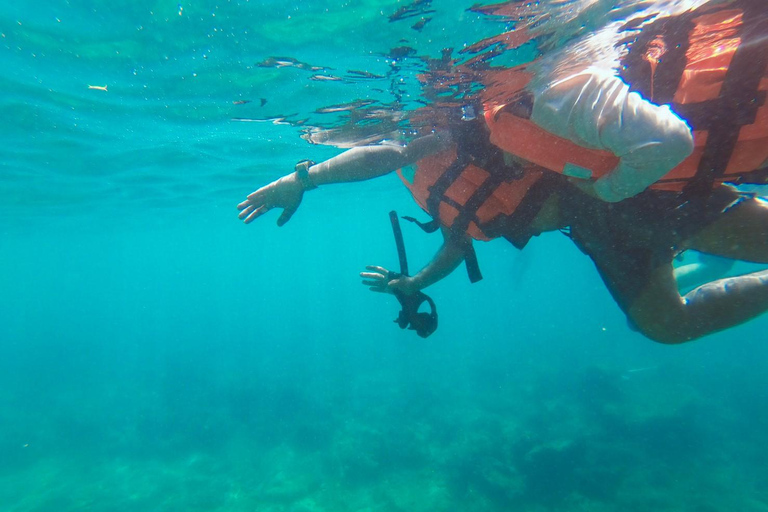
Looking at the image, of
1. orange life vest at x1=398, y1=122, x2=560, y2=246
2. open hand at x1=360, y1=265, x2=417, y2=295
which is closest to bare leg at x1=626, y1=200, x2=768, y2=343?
orange life vest at x1=398, y1=122, x2=560, y2=246

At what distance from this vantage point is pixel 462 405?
15562 mm

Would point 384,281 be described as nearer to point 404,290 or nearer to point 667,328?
point 404,290

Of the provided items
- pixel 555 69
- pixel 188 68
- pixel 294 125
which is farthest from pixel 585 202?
pixel 294 125

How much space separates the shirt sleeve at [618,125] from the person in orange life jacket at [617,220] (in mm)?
1061

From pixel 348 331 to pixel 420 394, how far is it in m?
23.3

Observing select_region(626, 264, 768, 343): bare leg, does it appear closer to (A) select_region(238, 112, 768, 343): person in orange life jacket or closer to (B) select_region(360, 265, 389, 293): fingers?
(A) select_region(238, 112, 768, 343): person in orange life jacket

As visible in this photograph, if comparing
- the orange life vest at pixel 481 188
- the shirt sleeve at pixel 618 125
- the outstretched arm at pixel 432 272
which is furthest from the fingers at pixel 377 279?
the shirt sleeve at pixel 618 125

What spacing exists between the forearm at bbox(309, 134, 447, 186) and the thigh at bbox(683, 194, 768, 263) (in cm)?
256

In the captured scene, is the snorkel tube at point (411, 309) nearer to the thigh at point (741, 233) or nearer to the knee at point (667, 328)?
the knee at point (667, 328)

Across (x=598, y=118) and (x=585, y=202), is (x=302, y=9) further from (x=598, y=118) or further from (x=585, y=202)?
(x=598, y=118)

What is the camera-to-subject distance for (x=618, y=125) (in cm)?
187

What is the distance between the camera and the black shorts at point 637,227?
9.50ft

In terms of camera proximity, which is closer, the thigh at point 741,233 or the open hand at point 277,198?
the thigh at point 741,233

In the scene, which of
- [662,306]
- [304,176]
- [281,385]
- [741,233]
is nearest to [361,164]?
[304,176]
